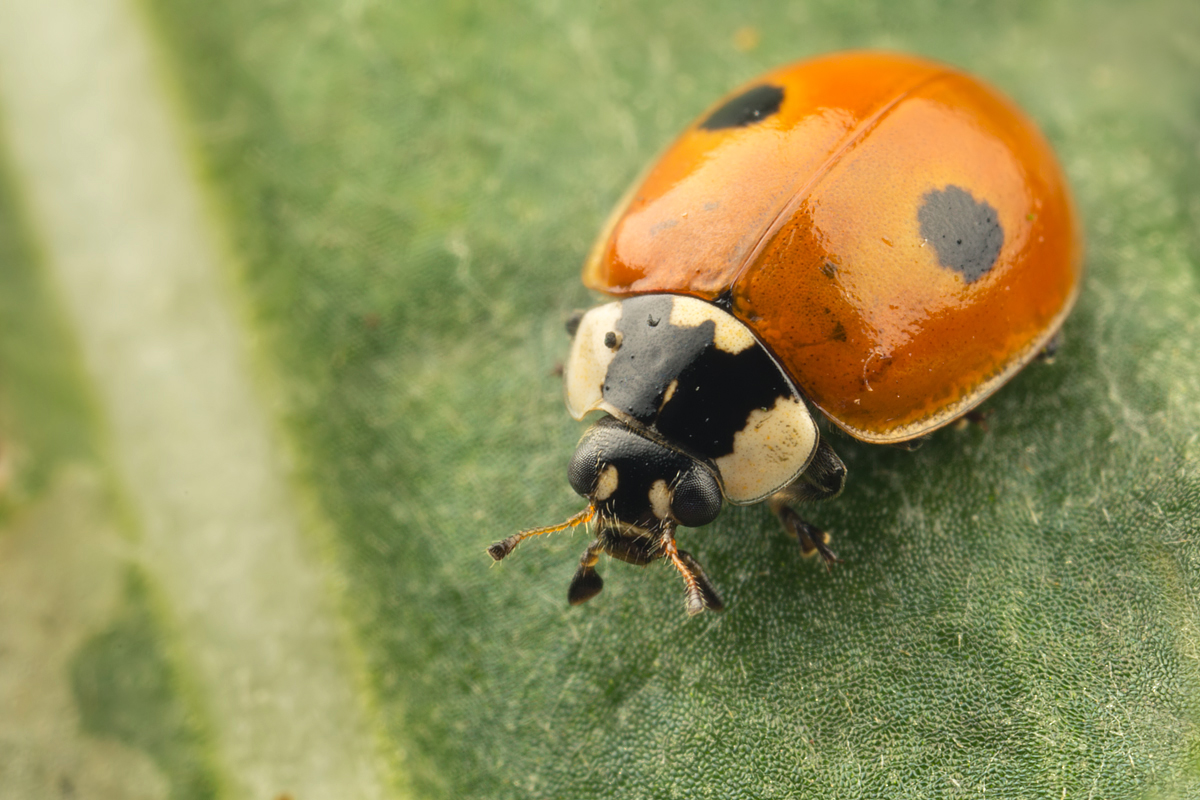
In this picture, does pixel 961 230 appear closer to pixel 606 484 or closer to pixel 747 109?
pixel 747 109

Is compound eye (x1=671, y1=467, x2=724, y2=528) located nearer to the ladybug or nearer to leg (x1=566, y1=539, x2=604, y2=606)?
the ladybug

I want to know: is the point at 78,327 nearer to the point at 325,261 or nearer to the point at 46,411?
the point at 46,411

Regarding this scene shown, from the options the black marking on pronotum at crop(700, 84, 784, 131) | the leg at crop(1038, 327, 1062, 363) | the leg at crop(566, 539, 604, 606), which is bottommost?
the leg at crop(566, 539, 604, 606)

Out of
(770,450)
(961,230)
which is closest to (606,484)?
(770,450)

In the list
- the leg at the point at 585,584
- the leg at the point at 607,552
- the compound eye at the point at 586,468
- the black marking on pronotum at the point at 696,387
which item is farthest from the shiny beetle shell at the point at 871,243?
the leg at the point at 585,584

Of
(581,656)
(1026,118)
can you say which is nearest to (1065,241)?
(1026,118)

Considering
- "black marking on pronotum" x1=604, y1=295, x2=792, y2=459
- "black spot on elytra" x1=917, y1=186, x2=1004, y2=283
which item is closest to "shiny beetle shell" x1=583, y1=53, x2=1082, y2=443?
"black spot on elytra" x1=917, y1=186, x2=1004, y2=283
